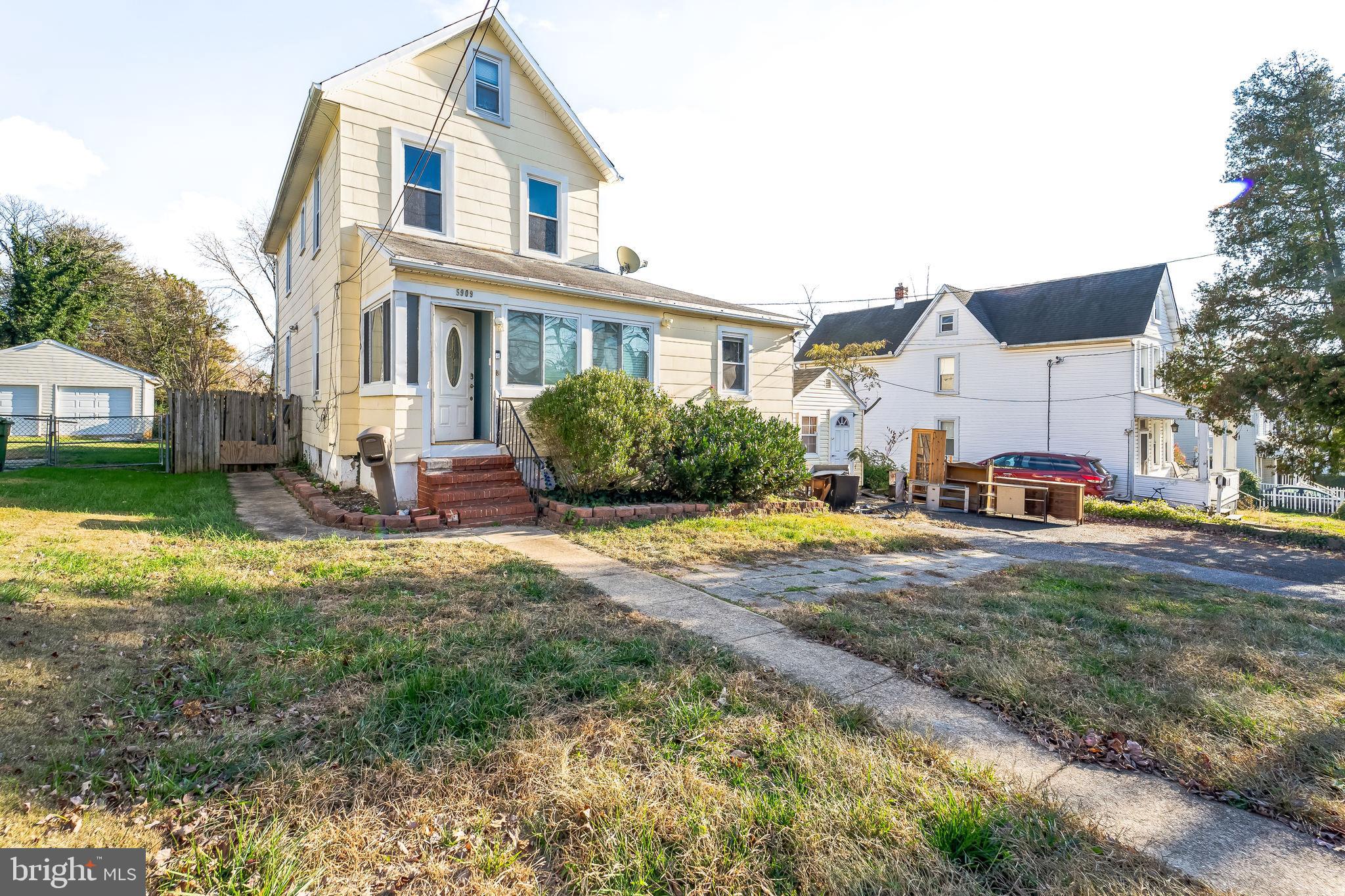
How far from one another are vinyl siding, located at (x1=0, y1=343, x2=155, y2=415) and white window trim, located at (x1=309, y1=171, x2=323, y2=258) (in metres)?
20.1

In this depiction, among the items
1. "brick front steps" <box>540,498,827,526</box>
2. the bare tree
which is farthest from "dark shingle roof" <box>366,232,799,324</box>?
the bare tree

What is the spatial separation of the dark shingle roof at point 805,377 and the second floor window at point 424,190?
12422 mm

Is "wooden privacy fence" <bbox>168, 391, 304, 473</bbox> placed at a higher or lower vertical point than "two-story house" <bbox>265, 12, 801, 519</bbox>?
lower

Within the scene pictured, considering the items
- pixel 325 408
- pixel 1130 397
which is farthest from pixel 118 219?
pixel 1130 397

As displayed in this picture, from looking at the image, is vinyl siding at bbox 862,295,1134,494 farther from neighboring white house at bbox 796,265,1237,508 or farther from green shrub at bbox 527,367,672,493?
green shrub at bbox 527,367,672,493

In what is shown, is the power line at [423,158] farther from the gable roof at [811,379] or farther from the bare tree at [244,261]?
the bare tree at [244,261]

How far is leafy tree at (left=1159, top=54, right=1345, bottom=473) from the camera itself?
12.4m

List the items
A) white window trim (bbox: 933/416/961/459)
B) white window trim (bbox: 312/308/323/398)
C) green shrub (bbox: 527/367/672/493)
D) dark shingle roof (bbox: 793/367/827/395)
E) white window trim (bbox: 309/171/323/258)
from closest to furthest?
green shrub (bbox: 527/367/672/493), white window trim (bbox: 309/171/323/258), white window trim (bbox: 312/308/323/398), dark shingle roof (bbox: 793/367/827/395), white window trim (bbox: 933/416/961/459)

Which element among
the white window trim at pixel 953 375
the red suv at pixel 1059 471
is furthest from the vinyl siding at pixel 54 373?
the red suv at pixel 1059 471

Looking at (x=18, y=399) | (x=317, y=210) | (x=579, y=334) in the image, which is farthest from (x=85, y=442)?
(x=579, y=334)

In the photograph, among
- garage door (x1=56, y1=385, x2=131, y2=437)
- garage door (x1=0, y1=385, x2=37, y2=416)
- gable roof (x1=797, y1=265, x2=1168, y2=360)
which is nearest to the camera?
gable roof (x1=797, y1=265, x2=1168, y2=360)

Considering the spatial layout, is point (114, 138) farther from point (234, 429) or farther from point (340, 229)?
point (340, 229)

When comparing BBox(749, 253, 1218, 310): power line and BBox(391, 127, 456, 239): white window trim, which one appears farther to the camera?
BBox(749, 253, 1218, 310): power line

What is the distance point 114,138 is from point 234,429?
6.81 meters
